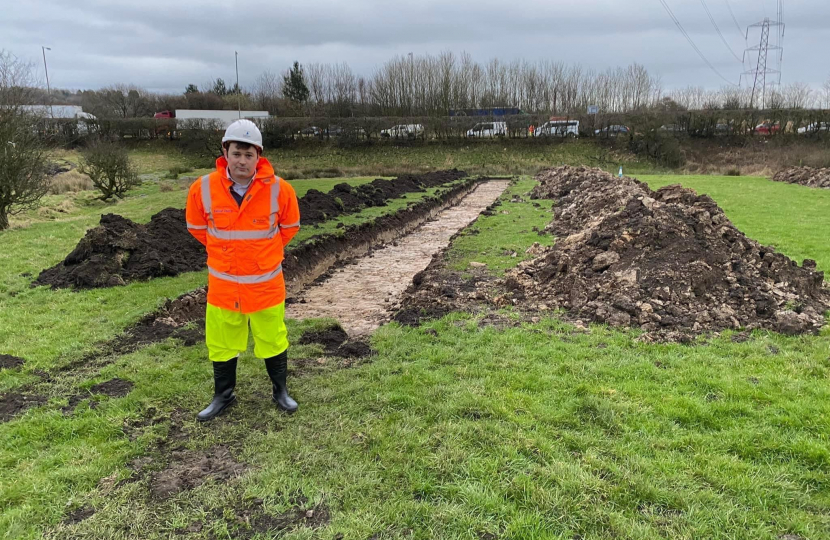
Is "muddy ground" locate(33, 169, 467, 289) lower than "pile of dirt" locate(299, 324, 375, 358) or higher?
higher

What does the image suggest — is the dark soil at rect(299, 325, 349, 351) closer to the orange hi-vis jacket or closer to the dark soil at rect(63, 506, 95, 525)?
the orange hi-vis jacket

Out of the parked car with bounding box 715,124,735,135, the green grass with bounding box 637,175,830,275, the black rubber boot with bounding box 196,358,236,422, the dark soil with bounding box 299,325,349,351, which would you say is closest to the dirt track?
the dark soil with bounding box 299,325,349,351

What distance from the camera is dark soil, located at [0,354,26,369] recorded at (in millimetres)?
5250

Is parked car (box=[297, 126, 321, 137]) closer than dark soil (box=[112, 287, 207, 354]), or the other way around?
dark soil (box=[112, 287, 207, 354])

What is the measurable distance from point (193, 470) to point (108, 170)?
2333 centimetres

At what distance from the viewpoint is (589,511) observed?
3.08m

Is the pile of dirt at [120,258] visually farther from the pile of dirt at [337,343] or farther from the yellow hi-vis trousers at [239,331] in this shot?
the yellow hi-vis trousers at [239,331]

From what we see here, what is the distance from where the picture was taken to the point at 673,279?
6.56 metres

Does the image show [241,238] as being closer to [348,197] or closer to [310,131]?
[348,197]

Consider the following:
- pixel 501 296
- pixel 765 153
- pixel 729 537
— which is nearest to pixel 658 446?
pixel 729 537

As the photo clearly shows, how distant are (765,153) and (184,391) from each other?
169ft

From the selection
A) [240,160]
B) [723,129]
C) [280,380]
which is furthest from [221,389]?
[723,129]

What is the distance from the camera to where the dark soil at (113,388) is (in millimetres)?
4734

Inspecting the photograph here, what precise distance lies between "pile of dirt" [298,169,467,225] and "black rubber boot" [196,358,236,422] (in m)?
9.99
